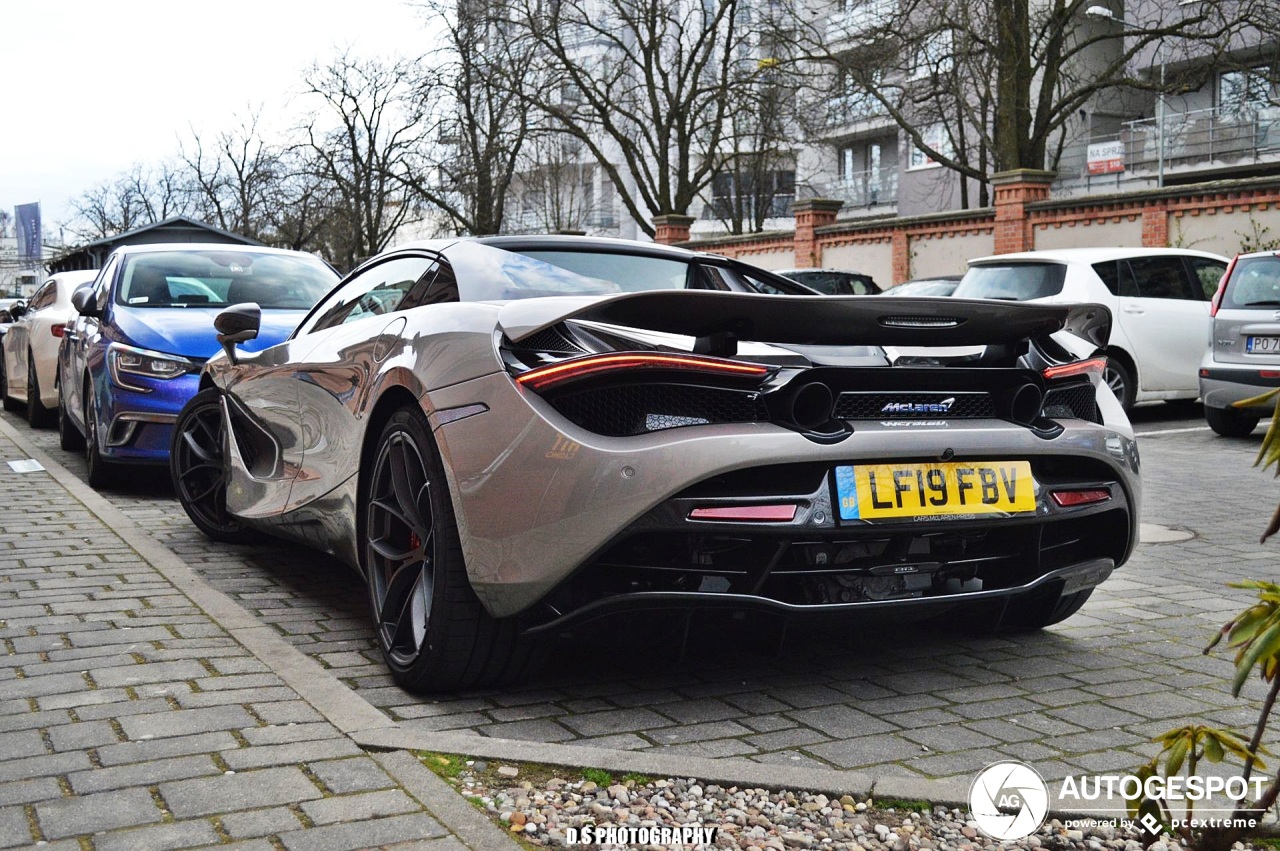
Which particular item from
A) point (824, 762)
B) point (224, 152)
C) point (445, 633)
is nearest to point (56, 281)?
point (445, 633)

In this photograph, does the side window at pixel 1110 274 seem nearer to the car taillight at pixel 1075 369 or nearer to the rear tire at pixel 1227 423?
the rear tire at pixel 1227 423

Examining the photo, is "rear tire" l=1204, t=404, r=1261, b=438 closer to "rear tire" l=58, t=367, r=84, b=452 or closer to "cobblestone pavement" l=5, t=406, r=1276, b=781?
"cobblestone pavement" l=5, t=406, r=1276, b=781

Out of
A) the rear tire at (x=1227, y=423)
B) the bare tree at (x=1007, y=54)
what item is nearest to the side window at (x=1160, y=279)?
the rear tire at (x=1227, y=423)

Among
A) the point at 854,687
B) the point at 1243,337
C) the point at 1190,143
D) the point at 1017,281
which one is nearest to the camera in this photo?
the point at 854,687

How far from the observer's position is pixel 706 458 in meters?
3.31

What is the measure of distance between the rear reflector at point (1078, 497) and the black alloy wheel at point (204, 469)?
396cm

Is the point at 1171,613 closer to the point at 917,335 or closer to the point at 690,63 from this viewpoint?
the point at 917,335

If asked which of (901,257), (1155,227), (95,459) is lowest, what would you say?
(95,459)

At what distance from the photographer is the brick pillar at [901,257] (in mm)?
24312

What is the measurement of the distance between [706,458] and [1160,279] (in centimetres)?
1114

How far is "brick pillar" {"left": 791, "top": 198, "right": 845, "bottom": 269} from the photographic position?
2742 centimetres

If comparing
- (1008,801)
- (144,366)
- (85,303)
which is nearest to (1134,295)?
(144,366)

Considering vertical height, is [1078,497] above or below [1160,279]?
below

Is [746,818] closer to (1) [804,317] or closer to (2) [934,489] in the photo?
(2) [934,489]
